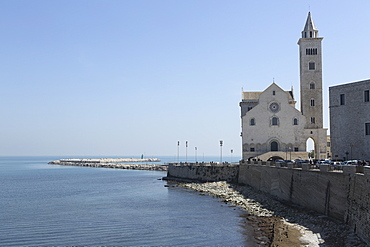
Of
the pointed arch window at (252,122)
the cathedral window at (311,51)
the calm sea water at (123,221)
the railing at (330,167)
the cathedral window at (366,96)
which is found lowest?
the calm sea water at (123,221)

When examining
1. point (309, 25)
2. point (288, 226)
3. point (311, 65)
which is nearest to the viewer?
point (288, 226)

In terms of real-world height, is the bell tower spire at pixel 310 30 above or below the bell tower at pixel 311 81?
above

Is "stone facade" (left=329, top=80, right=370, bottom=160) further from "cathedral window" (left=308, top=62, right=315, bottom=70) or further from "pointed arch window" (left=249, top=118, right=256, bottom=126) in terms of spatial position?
"pointed arch window" (left=249, top=118, right=256, bottom=126)

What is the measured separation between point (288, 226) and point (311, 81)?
4528 centimetres

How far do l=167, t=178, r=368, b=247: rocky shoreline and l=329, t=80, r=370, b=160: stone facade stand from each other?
12837 mm

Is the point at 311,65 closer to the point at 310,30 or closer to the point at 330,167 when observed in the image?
the point at 310,30

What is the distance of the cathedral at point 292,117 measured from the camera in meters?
68.9

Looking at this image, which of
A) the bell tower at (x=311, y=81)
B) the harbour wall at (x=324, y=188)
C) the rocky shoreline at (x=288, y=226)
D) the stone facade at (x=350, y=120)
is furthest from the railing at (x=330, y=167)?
the bell tower at (x=311, y=81)

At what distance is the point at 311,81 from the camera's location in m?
69.8

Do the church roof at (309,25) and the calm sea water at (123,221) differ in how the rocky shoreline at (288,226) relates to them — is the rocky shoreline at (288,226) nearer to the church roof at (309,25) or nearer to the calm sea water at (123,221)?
the calm sea water at (123,221)

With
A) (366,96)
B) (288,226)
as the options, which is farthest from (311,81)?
(288,226)

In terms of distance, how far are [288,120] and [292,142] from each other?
375 cm

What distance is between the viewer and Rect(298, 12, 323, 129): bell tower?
69.6m

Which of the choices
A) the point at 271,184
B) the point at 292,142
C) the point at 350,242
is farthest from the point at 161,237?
the point at 292,142
